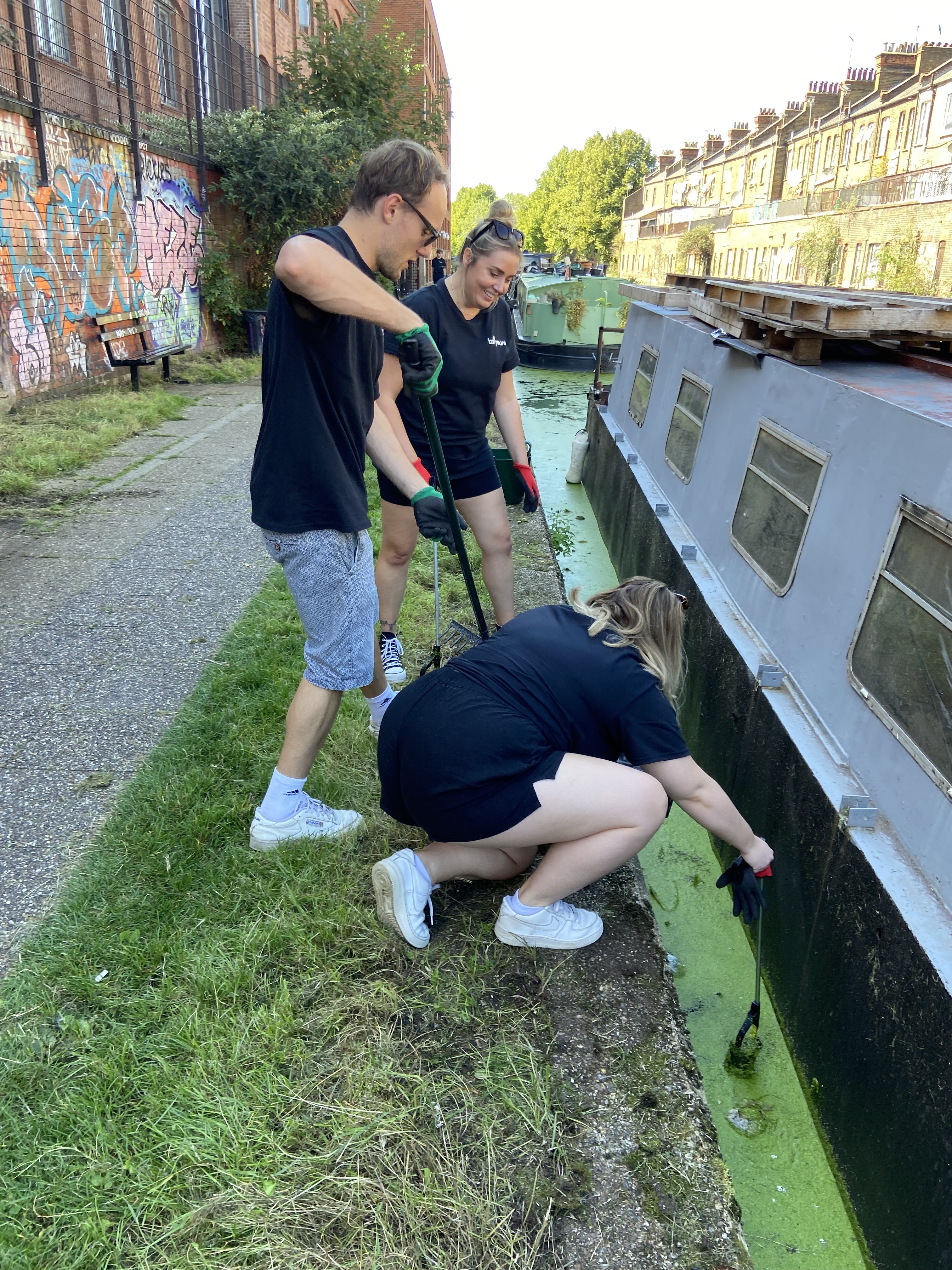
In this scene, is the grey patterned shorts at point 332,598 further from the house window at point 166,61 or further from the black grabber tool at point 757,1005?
the house window at point 166,61

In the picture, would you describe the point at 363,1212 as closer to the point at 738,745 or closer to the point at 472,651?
the point at 472,651

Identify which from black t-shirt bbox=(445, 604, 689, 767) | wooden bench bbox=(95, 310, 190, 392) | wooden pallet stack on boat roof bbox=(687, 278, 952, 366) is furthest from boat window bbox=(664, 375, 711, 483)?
wooden bench bbox=(95, 310, 190, 392)

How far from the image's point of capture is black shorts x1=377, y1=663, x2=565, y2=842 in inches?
91.0

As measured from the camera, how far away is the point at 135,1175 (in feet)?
5.84

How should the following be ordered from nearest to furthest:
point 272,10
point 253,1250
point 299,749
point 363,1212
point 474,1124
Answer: point 253,1250, point 363,1212, point 474,1124, point 299,749, point 272,10

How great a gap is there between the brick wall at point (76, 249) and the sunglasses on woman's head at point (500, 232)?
21.2ft

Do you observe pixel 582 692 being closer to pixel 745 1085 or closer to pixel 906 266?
pixel 745 1085

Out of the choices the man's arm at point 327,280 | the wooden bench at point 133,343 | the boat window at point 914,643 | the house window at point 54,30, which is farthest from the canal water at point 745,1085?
the house window at point 54,30

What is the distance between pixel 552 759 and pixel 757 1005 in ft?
3.13

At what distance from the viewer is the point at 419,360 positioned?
258cm

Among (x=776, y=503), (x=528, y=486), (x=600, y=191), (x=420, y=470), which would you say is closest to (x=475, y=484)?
(x=528, y=486)

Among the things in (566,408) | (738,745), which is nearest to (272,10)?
(566,408)

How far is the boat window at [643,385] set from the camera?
6910 mm

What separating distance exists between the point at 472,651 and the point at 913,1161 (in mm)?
1522
